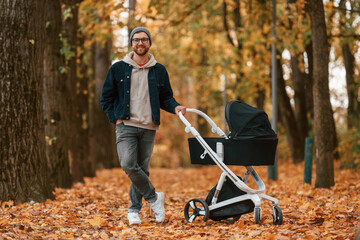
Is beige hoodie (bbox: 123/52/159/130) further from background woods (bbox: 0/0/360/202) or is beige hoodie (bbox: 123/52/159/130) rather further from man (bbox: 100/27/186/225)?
background woods (bbox: 0/0/360/202)

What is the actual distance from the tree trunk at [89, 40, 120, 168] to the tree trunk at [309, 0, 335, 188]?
8315 mm

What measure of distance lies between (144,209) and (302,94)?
10.2 metres

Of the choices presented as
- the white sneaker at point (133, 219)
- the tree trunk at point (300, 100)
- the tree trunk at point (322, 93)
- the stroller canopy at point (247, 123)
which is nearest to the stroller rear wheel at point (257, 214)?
the stroller canopy at point (247, 123)

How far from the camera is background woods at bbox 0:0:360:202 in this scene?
278 inches

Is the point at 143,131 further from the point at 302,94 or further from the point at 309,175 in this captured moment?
the point at 302,94

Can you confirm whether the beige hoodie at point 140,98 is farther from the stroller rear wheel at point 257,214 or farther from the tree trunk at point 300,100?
the tree trunk at point 300,100

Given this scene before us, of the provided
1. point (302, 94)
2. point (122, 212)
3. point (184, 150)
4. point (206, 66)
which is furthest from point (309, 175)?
point (184, 150)

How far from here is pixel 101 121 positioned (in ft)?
58.1

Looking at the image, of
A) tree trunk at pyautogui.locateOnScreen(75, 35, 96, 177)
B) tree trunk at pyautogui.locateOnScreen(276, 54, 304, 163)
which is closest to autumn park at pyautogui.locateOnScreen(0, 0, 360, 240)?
tree trunk at pyautogui.locateOnScreen(75, 35, 96, 177)

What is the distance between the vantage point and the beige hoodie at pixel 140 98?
573cm

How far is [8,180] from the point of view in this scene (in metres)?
7.02

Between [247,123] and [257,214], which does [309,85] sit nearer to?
[257,214]

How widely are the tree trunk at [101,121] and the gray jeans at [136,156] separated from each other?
964 cm

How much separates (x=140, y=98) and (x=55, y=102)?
4527 mm
